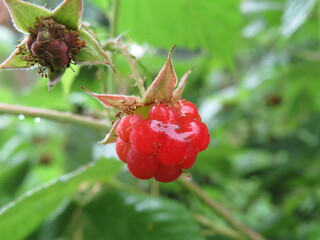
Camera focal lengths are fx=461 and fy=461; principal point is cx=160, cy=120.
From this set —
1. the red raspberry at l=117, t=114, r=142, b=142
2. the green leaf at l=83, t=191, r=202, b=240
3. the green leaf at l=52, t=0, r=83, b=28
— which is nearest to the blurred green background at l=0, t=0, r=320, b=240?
the green leaf at l=83, t=191, r=202, b=240

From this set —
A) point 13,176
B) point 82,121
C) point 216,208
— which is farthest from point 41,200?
point 13,176

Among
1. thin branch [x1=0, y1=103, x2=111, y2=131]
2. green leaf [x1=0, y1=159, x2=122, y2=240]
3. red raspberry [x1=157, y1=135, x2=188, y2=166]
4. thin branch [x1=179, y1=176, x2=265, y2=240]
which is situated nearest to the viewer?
red raspberry [x1=157, y1=135, x2=188, y2=166]

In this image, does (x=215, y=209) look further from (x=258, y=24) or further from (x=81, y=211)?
(x=258, y=24)

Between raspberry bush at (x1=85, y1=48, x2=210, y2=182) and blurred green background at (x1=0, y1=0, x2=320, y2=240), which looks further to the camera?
blurred green background at (x1=0, y1=0, x2=320, y2=240)

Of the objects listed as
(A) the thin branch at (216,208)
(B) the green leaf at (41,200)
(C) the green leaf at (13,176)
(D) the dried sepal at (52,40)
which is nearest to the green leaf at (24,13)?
(D) the dried sepal at (52,40)

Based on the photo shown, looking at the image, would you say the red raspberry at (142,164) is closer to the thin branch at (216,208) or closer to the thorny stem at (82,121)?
the thorny stem at (82,121)

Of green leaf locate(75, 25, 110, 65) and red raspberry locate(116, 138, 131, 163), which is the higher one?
green leaf locate(75, 25, 110, 65)

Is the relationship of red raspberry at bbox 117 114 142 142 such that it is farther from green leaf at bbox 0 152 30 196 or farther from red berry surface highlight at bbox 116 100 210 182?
green leaf at bbox 0 152 30 196
